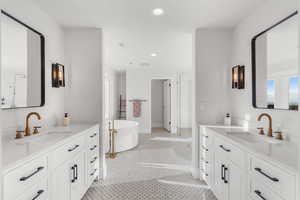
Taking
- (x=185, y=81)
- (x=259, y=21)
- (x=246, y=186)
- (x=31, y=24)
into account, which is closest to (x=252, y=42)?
(x=259, y=21)

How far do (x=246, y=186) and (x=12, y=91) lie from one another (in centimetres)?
241

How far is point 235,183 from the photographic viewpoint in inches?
67.3

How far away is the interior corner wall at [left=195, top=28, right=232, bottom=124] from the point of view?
118 inches

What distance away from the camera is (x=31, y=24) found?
2154 millimetres

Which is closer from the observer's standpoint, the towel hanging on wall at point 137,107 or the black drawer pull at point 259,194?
the black drawer pull at point 259,194

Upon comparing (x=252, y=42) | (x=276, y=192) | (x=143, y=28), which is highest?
(x=143, y=28)

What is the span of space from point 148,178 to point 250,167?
1.82 m

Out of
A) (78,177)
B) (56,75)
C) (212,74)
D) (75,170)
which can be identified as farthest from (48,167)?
(212,74)

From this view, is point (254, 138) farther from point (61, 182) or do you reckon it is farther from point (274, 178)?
point (61, 182)

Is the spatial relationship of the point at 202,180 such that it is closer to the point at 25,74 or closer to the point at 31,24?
the point at 25,74

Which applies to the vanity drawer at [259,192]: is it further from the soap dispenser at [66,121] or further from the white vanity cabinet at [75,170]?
the soap dispenser at [66,121]

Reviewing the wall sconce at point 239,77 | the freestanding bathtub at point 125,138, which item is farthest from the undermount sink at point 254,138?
the freestanding bathtub at point 125,138

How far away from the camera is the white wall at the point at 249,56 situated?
68.0 inches

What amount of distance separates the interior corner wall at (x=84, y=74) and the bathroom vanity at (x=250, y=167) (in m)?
1.85
